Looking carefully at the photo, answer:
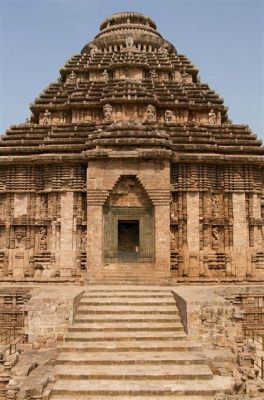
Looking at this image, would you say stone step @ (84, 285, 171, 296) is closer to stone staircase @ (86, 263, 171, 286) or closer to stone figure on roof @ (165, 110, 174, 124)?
stone staircase @ (86, 263, 171, 286)

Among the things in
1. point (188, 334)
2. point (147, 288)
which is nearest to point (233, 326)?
point (188, 334)

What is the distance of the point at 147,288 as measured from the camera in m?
14.8

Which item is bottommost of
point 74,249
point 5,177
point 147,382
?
point 147,382

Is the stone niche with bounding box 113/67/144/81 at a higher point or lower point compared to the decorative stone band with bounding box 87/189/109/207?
higher

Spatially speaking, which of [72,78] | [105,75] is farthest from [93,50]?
[105,75]

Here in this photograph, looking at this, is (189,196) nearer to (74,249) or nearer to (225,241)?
(225,241)

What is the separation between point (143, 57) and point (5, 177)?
10.8 metres

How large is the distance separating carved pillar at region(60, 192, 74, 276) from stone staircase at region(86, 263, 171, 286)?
1.37 m

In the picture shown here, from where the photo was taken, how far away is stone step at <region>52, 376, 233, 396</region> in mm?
8750

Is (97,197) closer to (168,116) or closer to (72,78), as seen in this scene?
(168,116)

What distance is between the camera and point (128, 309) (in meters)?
12.6

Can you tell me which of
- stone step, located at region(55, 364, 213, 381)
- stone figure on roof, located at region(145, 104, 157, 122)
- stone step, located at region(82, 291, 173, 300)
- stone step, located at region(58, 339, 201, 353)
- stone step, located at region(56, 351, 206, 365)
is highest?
stone figure on roof, located at region(145, 104, 157, 122)

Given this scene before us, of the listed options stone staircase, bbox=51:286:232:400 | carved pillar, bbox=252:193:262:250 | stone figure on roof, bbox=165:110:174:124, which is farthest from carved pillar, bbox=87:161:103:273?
carved pillar, bbox=252:193:262:250

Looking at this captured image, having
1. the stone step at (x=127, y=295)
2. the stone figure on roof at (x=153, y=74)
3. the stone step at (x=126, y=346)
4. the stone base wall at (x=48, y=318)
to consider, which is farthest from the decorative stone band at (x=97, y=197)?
the stone figure on roof at (x=153, y=74)
